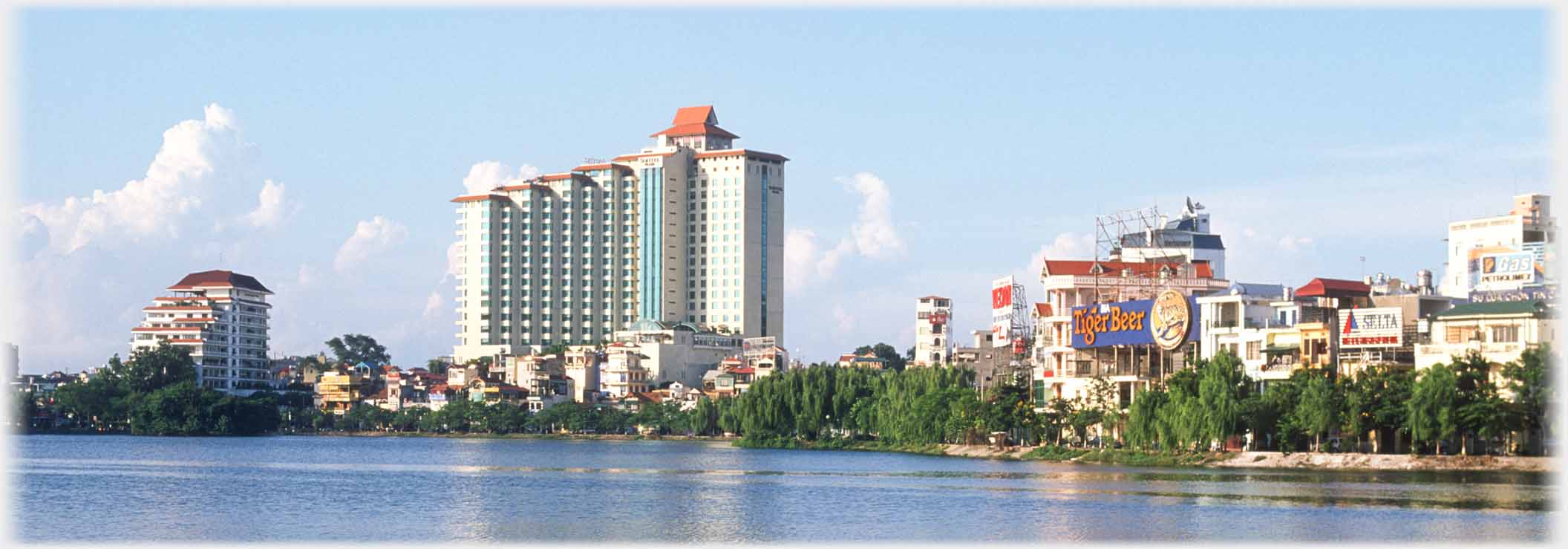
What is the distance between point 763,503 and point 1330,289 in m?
31.0

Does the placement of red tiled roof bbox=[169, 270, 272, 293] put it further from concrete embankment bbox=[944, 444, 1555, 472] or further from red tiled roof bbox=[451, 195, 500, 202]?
concrete embankment bbox=[944, 444, 1555, 472]

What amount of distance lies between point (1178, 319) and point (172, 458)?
45.2m

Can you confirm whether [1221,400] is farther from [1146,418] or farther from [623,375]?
[623,375]

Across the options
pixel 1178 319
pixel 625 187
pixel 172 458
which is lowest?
pixel 172 458

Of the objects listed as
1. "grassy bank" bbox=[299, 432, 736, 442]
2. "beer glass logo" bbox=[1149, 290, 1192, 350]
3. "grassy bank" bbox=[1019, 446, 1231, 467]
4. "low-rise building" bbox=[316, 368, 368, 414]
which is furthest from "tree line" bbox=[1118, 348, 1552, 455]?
"low-rise building" bbox=[316, 368, 368, 414]

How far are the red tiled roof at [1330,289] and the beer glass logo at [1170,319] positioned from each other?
14.9 feet

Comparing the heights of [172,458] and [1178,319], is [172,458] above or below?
below

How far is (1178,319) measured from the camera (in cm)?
7656

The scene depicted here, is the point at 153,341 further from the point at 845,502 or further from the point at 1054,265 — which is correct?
the point at 845,502

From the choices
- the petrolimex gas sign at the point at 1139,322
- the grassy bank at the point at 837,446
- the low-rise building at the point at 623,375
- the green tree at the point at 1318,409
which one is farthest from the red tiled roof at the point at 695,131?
the green tree at the point at 1318,409

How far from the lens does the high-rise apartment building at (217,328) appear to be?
153 meters

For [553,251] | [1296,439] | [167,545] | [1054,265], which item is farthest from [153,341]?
[167,545]

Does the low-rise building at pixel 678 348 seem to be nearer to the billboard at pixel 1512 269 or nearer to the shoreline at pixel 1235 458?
the shoreline at pixel 1235 458

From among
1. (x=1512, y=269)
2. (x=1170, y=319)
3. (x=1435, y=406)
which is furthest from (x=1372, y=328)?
(x=1170, y=319)
